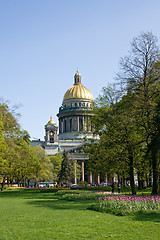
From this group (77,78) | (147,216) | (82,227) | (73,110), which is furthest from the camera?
(77,78)

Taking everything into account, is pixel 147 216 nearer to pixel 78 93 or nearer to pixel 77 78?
pixel 78 93

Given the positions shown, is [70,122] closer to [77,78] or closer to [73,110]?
[73,110]

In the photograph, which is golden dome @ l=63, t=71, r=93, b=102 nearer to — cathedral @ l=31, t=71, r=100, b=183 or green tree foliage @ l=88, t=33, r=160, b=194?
cathedral @ l=31, t=71, r=100, b=183

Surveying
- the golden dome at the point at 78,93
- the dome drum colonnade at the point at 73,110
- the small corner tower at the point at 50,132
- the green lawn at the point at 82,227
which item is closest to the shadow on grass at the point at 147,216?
the green lawn at the point at 82,227

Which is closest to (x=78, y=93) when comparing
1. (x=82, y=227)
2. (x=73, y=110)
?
(x=73, y=110)

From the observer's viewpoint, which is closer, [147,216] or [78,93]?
[147,216]

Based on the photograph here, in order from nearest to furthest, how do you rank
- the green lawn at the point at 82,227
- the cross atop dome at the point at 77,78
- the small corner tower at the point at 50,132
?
the green lawn at the point at 82,227 < the small corner tower at the point at 50,132 < the cross atop dome at the point at 77,78

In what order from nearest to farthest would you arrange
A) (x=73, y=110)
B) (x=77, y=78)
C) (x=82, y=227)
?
(x=82, y=227) → (x=73, y=110) → (x=77, y=78)

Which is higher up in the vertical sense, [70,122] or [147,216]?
[70,122]

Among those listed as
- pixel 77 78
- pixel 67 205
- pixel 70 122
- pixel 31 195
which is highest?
pixel 77 78

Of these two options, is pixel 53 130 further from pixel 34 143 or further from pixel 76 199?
pixel 76 199

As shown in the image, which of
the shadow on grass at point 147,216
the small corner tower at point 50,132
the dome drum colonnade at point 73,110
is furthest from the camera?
the dome drum colonnade at point 73,110

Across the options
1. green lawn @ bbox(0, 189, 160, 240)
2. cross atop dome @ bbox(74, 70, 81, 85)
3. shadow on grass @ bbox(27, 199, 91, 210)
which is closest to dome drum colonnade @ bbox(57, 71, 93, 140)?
cross atop dome @ bbox(74, 70, 81, 85)

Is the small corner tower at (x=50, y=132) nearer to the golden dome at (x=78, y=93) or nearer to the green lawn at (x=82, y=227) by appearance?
the golden dome at (x=78, y=93)
